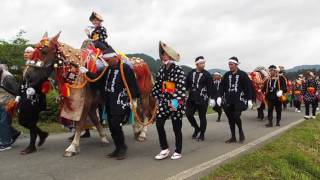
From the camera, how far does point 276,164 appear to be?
271 inches

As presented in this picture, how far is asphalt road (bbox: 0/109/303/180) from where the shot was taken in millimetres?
6109

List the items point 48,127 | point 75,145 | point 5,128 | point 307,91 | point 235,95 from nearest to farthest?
point 75,145, point 5,128, point 235,95, point 48,127, point 307,91

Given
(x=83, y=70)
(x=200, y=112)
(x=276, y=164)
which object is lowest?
(x=276, y=164)

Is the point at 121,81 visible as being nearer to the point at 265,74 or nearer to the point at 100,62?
the point at 100,62

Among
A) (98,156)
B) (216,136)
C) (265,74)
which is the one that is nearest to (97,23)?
(98,156)

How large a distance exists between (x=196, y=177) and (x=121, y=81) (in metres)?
2.34

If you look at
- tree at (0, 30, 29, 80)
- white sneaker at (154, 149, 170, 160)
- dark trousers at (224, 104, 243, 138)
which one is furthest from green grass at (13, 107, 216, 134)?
tree at (0, 30, 29, 80)

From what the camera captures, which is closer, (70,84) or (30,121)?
(70,84)

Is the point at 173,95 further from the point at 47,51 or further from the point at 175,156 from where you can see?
the point at 47,51

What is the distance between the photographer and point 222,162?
22.5 feet

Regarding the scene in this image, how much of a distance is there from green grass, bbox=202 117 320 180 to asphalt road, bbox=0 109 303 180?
2.07 feet

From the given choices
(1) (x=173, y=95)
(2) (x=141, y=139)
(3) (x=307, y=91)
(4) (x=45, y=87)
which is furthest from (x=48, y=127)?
(3) (x=307, y=91)

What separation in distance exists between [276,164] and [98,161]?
305 cm

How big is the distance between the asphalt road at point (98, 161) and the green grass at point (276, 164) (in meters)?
0.63
